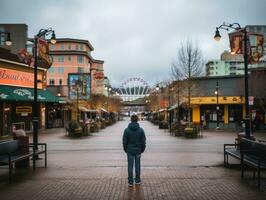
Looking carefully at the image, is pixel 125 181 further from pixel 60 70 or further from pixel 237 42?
pixel 60 70

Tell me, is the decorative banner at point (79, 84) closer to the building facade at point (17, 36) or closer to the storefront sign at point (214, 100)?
the building facade at point (17, 36)

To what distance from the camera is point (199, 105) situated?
53.9 m

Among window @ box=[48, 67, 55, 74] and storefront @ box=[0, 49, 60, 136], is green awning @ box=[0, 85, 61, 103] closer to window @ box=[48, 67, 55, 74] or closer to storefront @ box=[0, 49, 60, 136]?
storefront @ box=[0, 49, 60, 136]

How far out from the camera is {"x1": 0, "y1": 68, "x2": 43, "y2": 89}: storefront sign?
37375 millimetres

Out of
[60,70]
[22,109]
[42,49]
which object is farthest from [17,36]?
[60,70]

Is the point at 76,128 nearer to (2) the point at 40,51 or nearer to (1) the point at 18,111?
(1) the point at 18,111

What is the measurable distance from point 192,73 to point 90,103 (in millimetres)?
22792

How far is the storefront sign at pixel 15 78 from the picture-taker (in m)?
37.4

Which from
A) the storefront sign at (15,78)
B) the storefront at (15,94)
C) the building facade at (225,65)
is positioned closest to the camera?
the storefront at (15,94)

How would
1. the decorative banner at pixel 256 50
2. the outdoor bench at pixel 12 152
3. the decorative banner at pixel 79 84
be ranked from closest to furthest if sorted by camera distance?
1. the outdoor bench at pixel 12 152
2. the decorative banner at pixel 256 50
3. the decorative banner at pixel 79 84

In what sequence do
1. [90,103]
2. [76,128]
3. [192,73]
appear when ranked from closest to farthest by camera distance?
1. [76,128]
2. [192,73]
3. [90,103]

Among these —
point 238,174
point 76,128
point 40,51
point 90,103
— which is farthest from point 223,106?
point 238,174

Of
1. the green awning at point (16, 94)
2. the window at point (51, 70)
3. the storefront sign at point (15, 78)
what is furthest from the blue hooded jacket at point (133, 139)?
the window at point (51, 70)

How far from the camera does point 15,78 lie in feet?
131
